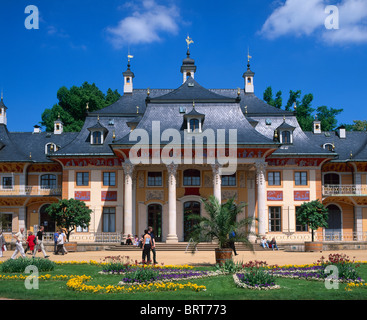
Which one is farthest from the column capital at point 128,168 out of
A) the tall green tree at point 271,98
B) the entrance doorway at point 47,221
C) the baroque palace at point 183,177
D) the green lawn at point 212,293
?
the tall green tree at point 271,98

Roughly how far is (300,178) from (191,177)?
352 inches

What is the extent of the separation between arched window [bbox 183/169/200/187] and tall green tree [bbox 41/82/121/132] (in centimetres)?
→ 2209

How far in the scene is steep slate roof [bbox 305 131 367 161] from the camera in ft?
141

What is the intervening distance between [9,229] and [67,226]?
410 inches

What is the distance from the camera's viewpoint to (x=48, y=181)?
143 feet

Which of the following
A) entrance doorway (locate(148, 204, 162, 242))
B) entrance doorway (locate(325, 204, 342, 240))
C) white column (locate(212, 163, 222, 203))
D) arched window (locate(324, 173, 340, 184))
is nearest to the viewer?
white column (locate(212, 163, 222, 203))

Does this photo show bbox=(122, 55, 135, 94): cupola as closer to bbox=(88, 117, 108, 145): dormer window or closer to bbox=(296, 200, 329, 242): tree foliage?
bbox=(88, 117, 108, 145): dormer window

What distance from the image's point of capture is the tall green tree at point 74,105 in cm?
5925

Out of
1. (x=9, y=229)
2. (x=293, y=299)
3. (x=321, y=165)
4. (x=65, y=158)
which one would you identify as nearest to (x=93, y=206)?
(x=65, y=158)

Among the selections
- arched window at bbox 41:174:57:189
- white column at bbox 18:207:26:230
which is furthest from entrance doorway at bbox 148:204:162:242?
white column at bbox 18:207:26:230

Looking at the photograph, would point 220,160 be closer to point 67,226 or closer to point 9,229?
point 67,226

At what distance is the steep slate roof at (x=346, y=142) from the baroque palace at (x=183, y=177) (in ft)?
0.73

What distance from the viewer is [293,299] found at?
514 inches

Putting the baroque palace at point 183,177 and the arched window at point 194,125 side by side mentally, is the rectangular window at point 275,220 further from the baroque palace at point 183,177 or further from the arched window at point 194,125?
the arched window at point 194,125
